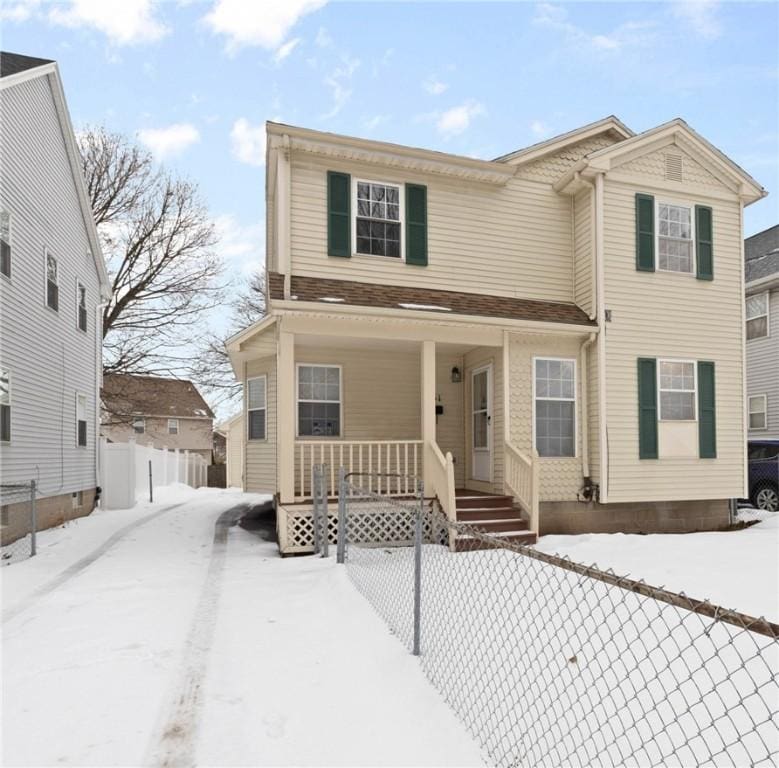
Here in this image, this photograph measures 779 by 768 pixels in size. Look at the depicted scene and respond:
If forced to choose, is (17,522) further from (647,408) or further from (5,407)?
(647,408)

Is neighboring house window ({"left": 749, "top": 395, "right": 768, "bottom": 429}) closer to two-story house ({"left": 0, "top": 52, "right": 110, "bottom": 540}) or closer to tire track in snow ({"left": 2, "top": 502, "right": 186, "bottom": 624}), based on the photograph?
tire track in snow ({"left": 2, "top": 502, "right": 186, "bottom": 624})

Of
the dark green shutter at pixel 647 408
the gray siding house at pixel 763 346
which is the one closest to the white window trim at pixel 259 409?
the dark green shutter at pixel 647 408

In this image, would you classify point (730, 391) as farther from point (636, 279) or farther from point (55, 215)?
point (55, 215)

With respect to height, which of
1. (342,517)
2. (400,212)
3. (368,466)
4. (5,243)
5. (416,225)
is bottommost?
(342,517)

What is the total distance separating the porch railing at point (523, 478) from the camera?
8106 mm

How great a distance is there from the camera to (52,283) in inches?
434

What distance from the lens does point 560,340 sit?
9406 millimetres

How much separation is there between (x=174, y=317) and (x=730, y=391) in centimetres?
1799

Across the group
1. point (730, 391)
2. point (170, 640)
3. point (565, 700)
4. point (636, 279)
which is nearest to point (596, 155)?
point (636, 279)

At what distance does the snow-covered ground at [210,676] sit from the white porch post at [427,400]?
2438 millimetres

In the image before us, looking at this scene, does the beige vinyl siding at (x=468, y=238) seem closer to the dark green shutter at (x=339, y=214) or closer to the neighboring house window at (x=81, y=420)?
the dark green shutter at (x=339, y=214)

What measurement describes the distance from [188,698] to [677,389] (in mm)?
9269

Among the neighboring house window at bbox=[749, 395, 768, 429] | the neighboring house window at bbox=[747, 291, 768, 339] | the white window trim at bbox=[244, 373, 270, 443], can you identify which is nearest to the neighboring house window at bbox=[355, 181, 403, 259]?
the white window trim at bbox=[244, 373, 270, 443]

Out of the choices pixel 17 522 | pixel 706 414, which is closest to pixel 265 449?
pixel 17 522
